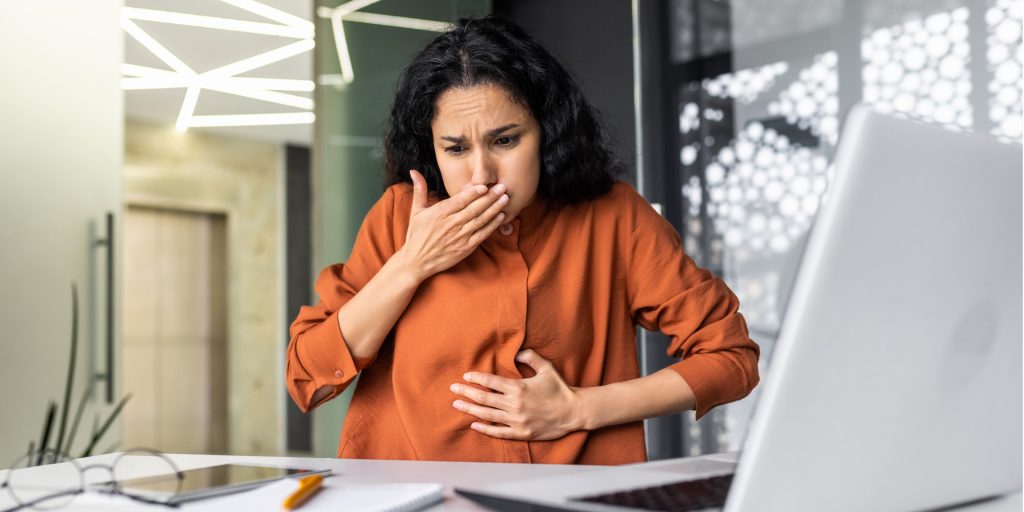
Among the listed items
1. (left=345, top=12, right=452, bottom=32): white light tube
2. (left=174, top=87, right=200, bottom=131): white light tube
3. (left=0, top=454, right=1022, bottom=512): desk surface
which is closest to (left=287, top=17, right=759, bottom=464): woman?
(left=0, top=454, right=1022, bottom=512): desk surface

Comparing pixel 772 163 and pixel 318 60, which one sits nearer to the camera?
pixel 772 163

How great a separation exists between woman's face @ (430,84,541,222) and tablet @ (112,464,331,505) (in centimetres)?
46

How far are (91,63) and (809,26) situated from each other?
104 inches

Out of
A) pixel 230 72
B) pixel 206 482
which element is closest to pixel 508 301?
pixel 206 482

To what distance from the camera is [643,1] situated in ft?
11.3

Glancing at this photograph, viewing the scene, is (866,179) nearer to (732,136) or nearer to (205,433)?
(732,136)

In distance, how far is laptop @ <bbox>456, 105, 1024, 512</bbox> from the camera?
1.60ft

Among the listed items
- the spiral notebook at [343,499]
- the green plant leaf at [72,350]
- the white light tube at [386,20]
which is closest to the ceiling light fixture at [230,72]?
the white light tube at [386,20]

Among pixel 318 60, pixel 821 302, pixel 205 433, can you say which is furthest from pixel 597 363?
pixel 205 433

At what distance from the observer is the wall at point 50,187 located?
3137mm

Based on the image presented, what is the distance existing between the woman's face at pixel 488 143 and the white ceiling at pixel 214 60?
155 inches

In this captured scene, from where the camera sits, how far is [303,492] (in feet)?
2.38

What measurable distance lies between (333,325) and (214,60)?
5122 millimetres

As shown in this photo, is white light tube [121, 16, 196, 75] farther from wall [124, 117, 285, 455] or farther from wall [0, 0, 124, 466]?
wall [0, 0, 124, 466]
